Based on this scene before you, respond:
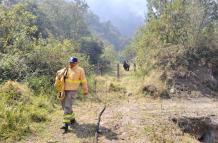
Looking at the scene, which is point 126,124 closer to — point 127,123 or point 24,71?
point 127,123

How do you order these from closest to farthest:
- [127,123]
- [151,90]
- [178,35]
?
[127,123]
[151,90]
[178,35]

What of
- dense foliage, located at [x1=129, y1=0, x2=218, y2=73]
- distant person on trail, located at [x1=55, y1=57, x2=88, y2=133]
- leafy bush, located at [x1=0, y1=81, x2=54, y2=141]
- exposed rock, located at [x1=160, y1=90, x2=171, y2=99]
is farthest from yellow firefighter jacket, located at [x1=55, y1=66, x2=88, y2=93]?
dense foliage, located at [x1=129, y1=0, x2=218, y2=73]

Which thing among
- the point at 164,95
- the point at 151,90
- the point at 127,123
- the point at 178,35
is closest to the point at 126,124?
the point at 127,123

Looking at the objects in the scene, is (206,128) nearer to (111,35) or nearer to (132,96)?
(132,96)

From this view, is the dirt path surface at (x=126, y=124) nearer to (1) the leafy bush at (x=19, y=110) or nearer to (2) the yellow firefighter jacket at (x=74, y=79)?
(1) the leafy bush at (x=19, y=110)

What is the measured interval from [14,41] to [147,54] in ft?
Answer: 26.1

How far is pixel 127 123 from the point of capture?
11.0 m

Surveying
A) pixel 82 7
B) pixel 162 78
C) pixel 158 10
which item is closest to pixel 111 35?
pixel 82 7

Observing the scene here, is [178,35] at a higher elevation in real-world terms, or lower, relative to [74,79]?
higher

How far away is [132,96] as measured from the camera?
17.6 meters

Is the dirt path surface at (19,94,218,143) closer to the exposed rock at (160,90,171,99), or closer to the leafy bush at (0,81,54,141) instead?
the leafy bush at (0,81,54,141)

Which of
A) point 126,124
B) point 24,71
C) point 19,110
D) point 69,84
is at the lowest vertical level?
point 126,124

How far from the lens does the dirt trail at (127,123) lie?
31.7ft

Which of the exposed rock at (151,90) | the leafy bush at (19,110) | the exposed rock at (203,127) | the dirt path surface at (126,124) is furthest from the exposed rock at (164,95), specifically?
the leafy bush at (19,110)
